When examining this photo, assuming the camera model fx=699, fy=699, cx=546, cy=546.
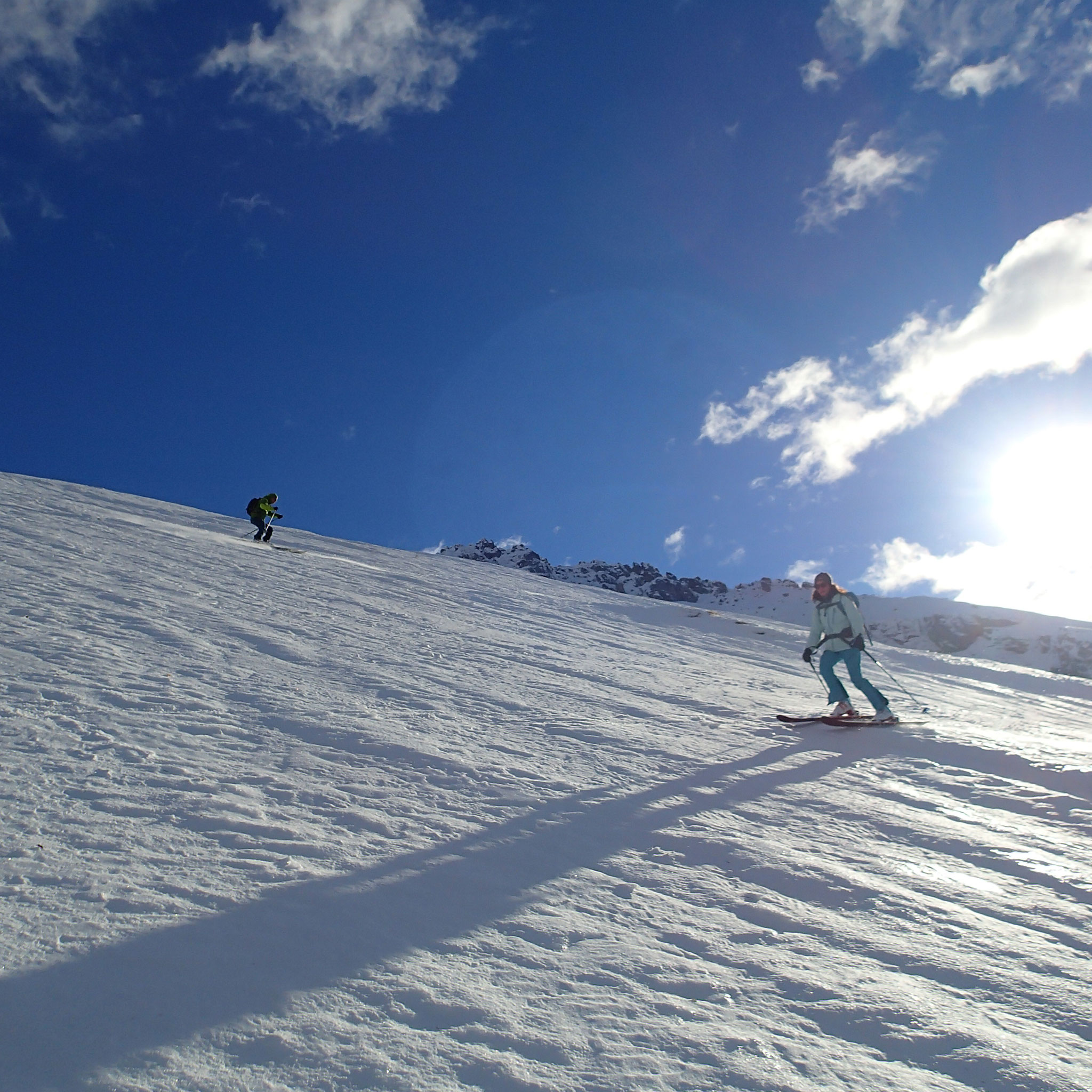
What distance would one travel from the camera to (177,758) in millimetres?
4641

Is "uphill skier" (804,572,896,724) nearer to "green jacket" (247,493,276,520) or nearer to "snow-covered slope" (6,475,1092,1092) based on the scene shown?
"snow-covered slope" (6,475,1092,1092)

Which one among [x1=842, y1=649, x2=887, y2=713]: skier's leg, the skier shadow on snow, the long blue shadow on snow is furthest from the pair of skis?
the long blue shadow on snow

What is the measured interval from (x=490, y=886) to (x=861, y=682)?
6.82 metres

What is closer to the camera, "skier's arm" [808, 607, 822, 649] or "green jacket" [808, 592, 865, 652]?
"green jacket" [808, 592, 865, 652]

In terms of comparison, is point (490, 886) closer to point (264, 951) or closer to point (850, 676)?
point (264, 951)

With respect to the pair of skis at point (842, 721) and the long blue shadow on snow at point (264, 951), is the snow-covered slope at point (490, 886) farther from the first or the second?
Answer: the pair of skis at point (842, 721)

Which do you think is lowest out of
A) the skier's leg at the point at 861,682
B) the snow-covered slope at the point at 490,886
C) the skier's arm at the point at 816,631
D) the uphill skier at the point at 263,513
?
the snow-covered slope at the point at 490,886

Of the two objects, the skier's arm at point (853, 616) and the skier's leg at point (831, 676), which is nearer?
the skier's arm at point (853, 616)

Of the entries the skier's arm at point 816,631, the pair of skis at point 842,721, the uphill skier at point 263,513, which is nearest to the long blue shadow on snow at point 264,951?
the pair of skis at point 842,721

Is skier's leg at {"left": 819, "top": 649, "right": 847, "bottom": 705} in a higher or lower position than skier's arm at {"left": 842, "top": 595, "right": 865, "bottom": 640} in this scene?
lower

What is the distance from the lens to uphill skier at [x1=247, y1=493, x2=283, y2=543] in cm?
2133

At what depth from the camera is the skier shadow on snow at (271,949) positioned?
7.43 ft

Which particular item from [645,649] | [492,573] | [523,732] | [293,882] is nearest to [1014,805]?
[523,732]

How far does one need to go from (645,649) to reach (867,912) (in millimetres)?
10317
